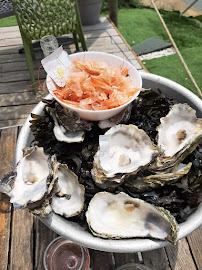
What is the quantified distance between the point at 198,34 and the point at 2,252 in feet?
11.8

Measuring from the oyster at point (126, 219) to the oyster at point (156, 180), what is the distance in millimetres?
65

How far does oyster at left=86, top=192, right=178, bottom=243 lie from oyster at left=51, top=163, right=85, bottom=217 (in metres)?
0.05

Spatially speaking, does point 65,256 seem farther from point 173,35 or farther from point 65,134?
point 173,35

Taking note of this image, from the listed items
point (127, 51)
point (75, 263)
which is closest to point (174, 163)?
point (75, 263)

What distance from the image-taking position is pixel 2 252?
1.04 m

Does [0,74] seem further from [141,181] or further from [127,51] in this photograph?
[141,181]

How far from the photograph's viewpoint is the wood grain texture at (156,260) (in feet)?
3.23

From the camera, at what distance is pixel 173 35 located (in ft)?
10.9

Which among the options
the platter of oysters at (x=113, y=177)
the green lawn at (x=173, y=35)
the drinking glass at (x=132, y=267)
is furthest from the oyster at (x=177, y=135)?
the green lawn at (x=173, y=35)

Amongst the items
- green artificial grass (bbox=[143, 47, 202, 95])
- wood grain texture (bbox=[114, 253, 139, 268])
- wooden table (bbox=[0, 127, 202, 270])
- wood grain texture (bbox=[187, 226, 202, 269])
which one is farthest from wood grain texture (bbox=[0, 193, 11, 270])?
green artificial grass (bbox=[143, 47, 202, 95])

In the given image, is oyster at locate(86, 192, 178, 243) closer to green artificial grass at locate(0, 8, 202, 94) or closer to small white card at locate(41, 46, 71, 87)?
small white card at locate(41, 46, 71, 87)

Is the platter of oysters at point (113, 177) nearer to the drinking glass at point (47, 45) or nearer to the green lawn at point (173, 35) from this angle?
the drinking glass at point (47, 45)

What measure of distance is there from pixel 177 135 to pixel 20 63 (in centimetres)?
201

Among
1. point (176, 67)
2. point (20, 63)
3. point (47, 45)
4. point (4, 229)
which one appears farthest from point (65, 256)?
point (176, 67)
